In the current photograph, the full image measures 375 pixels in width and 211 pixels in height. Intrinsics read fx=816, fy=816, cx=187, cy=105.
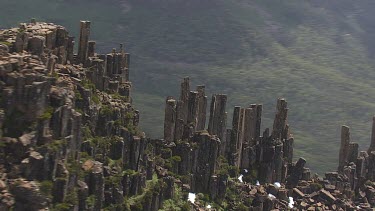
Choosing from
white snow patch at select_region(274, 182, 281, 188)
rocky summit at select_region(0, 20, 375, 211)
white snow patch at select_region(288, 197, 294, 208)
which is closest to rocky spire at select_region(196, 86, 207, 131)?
rocky summit at select_region(0, 20, 375, 211)

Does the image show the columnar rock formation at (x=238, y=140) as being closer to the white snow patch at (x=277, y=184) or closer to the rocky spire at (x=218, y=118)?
the rocky spire at (x=218, y=118)

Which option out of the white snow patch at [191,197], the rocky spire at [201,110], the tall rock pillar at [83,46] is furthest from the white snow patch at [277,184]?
the tall rock pillar at [83,46]

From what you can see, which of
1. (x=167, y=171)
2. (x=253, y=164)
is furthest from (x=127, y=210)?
(x=253, y=164)

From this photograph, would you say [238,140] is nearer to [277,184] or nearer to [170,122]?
[277,184]

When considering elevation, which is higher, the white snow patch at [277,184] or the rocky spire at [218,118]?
the rocky spire at [218,118]

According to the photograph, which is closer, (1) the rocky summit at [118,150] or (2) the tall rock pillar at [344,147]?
(1) the rocky summit at [118,150]

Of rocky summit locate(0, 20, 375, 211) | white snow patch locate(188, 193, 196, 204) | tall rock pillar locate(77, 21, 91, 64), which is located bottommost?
white snow patch locate(188, 193, 196, 204)

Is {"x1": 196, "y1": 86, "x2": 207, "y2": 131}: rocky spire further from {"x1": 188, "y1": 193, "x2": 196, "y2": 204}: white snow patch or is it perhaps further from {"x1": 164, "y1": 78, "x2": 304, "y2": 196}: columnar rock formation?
{"x1": 188, "y1": 193, "x2": 196, "y2": 204}: white snow patch

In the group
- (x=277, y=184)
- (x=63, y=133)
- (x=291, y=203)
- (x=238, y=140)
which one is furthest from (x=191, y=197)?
(x=63, y=133)


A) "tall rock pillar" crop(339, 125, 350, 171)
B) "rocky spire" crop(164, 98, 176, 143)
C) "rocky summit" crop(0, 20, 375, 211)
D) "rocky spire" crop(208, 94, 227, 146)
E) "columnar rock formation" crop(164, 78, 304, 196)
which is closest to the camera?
"rocky summit" crop(0, 20, 375, 211)

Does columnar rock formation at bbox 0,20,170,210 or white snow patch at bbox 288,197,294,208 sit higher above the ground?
columnar rock formation at bbox 0,20,170,210
